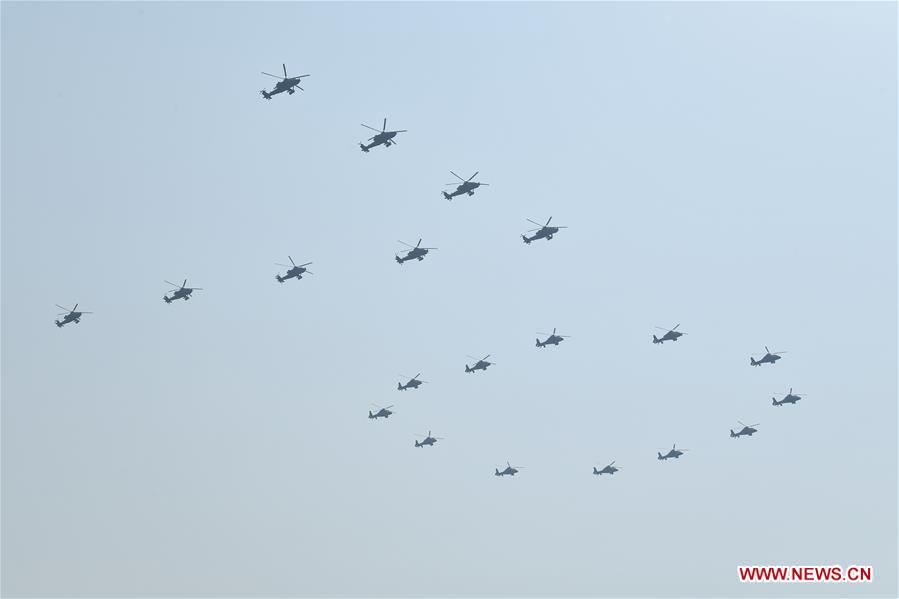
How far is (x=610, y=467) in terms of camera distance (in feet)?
654

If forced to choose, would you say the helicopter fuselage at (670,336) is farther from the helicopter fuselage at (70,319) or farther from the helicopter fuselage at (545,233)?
the helicopter fuselage at (70,319)

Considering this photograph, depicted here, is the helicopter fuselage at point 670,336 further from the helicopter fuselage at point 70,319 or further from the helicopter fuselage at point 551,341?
the helicopter fuselage at point 70,319

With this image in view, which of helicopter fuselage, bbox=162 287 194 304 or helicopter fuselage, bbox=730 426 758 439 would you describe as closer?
helicopter fuselage, bbox=162 287 194 304

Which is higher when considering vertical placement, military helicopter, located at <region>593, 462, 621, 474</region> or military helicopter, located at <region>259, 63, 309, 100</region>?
military helicopter, located at <region>259, 63, 309, 100</region>

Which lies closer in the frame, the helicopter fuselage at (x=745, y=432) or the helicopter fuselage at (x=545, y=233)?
the helicopter fuselage at (x=545, y=233)

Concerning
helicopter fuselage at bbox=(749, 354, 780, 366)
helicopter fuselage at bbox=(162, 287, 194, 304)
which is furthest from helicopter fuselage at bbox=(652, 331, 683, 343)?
helicopter fuselage at bbox=(162, 287, 194, 304)

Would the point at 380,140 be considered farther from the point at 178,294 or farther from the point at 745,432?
the point at 745,432

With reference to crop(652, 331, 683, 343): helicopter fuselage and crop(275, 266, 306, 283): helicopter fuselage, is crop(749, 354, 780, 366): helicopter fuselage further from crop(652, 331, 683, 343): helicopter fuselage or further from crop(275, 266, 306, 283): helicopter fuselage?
crop(275, 266, 306, 283): helicopter fuselage

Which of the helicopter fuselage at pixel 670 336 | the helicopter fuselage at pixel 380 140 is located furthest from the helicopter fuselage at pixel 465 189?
the helicopter fuselage at pixel 670 336

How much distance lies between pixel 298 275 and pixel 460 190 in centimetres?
2360

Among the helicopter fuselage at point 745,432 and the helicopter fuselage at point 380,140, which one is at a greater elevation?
the helicopter fuselage at point 380,140

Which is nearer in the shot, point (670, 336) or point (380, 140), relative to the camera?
point (380, 140)

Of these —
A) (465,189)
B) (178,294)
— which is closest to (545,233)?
(465,189)

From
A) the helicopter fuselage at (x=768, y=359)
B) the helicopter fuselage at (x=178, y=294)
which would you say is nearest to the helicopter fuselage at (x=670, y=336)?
the helicopter fuselage at (x=768, y=359)
